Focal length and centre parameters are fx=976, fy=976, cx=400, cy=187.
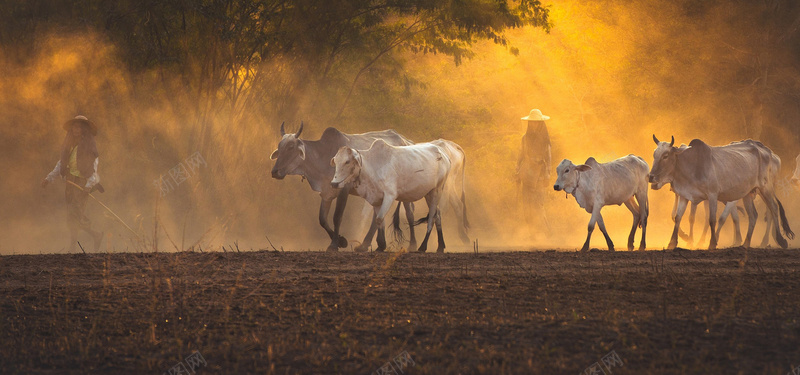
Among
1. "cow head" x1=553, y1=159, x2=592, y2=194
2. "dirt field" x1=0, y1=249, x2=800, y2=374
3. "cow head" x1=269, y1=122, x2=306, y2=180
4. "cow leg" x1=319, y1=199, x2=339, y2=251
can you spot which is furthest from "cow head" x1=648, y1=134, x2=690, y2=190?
"cow head" x1=269, y1=122, x2=306, y2=180

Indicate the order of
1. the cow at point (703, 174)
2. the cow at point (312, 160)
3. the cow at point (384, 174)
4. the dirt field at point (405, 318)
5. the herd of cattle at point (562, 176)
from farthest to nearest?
1. the cow at point (312, 160)
2. the cow at point (703, 174)
3. the herd of cattle at point (562, 176)
4. the cow at point (384, 174)
5. the dirt field at point (405, 318)

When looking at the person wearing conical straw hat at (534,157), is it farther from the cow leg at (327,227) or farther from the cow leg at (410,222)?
the cow leg at (327,227)

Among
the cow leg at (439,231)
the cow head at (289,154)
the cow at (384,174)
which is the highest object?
the cow head at (289,154)

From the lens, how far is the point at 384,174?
14.0 meters

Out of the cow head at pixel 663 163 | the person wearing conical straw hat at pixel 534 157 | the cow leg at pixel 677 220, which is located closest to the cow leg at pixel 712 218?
the cow leg at pixel 677 220

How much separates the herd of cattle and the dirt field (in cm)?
286

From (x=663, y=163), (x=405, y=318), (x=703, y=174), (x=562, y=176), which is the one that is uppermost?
(x=663, y=163)

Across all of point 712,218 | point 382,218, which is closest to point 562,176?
point 712,218

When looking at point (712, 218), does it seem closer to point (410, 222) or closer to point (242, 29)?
point (410, 222)

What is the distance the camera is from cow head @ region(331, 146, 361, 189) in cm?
1374

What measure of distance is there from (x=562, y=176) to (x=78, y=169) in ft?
24.5

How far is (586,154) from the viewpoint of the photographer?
104 feet

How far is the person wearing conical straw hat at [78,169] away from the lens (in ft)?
49.6

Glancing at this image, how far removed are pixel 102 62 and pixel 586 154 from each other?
1787 cm
